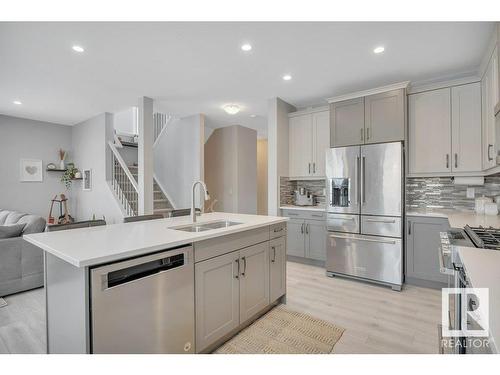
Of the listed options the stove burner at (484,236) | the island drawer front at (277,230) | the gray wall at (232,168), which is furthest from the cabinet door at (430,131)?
the gray wall at (232,168)

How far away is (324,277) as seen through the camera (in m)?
3.54

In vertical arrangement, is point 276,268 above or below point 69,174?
below

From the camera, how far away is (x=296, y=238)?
4.09 metres

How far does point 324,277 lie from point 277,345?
1.74 meters

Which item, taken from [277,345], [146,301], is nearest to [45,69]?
[146,301]

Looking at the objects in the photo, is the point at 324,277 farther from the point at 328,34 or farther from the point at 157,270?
the point at 328,34

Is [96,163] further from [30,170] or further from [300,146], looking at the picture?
[300,146]

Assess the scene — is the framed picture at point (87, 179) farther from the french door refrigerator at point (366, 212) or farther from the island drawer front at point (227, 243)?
the french door refrigerator at point (366, 212)

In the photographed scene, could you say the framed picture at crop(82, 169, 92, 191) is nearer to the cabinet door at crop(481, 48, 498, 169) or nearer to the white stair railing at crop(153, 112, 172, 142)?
the white stair railing at crop(153, 112, 172, 142)

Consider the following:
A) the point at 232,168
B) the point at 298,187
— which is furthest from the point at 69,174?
the point at 298,187

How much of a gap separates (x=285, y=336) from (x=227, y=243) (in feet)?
3.15

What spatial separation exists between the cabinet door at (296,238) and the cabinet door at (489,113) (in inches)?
91.6

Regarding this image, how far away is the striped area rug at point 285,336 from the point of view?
1.95 metres

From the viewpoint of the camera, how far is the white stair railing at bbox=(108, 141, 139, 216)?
16.5ft
